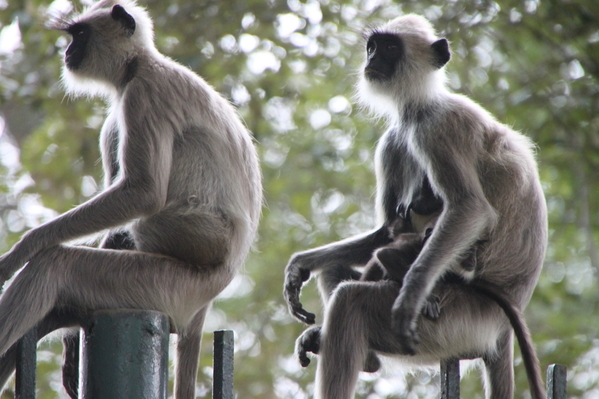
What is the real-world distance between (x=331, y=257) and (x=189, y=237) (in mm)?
823

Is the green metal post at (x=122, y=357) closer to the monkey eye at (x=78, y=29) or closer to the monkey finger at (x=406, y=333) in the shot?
the monkey finger at (x=406, y=333)

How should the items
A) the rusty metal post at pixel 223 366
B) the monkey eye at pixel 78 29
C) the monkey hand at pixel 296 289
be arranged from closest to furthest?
the rusty metal post at pixel 223 366 < the monkey hand at pixel 296 289 < the monkey eye at pixel 78 29

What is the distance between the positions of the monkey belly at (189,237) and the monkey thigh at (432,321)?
0.54 m

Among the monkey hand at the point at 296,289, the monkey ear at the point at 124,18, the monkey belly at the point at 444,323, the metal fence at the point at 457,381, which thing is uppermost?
the monkey ear at the point at 124,18

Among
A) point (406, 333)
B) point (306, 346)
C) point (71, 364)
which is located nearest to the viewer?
point (406, 333)

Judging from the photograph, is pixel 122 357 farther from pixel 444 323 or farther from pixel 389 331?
pixel 444 323

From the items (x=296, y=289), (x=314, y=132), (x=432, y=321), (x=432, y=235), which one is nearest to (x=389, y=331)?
(x=432, y=321)

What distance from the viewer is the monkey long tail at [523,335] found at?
285cm

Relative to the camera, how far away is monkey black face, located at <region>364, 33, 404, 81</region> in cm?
388

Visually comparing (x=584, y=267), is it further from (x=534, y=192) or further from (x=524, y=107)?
(x=534, y=192)

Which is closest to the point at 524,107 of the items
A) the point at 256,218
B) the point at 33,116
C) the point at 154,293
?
the point at 256,218

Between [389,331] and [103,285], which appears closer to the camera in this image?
[103,285]

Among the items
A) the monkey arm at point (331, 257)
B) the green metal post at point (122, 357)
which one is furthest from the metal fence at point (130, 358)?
the monkey arm at point (331, 257)

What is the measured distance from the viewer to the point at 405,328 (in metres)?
3.02
